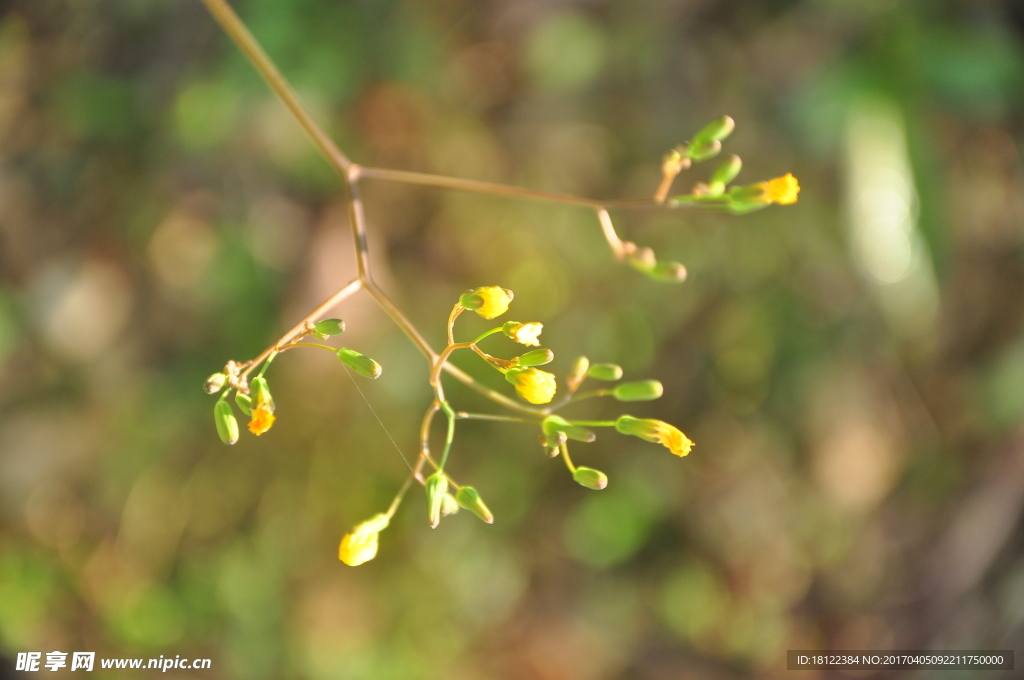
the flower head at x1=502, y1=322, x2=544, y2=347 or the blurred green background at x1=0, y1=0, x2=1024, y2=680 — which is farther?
the blurred green background at x1=0, y1=0, x2=1024, y2=680

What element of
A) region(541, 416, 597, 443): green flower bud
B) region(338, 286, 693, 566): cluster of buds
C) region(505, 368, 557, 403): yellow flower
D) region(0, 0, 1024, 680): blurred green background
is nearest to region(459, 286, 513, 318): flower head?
region(338, 286, 693, 566): cluster of buds

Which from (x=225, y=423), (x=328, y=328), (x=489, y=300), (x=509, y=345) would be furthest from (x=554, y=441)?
(x=509, y=345)

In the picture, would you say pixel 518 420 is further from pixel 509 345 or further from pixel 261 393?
pixel 509 345

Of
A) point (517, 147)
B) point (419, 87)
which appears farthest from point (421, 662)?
point (419, 87)

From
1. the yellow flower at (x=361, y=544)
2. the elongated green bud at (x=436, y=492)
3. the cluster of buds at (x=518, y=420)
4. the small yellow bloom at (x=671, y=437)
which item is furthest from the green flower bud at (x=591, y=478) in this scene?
the yellow flower at (x=361, y=544)

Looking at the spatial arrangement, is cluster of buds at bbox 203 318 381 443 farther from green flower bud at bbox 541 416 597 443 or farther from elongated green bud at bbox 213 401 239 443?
green flower bud at bbox 541 416 597 443

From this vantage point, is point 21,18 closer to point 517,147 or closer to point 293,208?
point 293,208

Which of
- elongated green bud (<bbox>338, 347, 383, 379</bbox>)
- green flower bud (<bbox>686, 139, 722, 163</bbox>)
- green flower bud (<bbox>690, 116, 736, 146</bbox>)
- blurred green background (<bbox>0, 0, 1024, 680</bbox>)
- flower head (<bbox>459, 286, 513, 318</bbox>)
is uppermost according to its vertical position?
A: green flower bud (<bbox>690, 116, 736, 146</bbox>)
